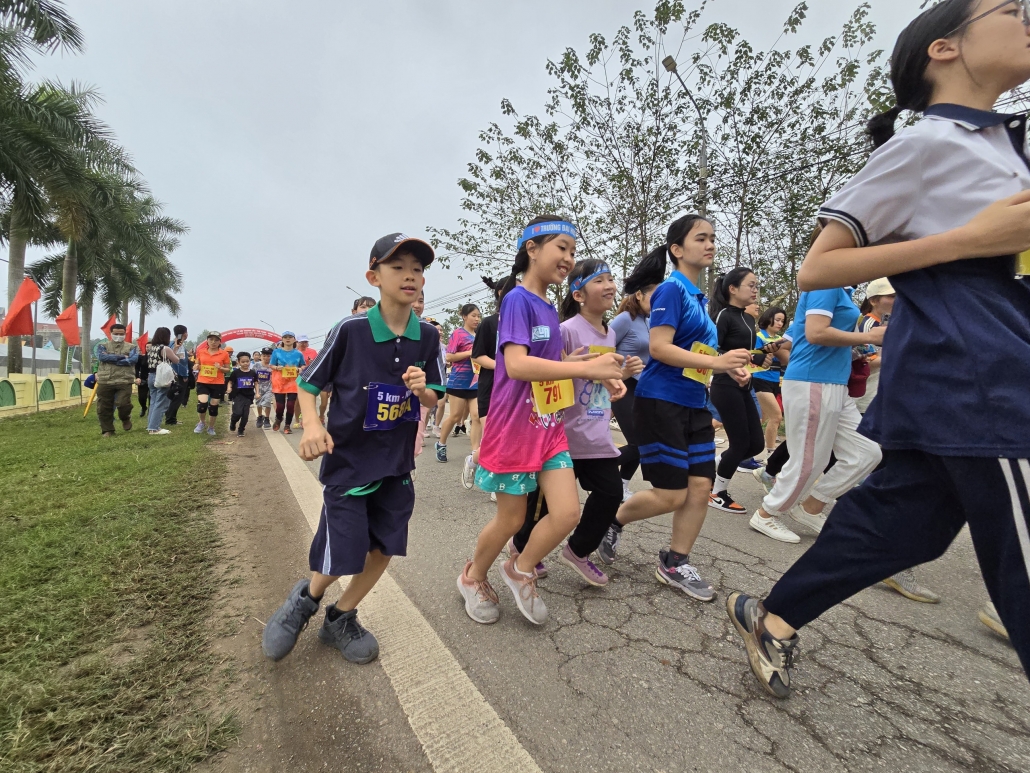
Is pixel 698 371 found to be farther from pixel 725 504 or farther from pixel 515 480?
pixel 725 504

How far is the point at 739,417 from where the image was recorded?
3645 mm

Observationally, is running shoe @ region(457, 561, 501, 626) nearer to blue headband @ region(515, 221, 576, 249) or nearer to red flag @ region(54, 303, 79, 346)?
blue headband @ region(515, 221, 576, 249)

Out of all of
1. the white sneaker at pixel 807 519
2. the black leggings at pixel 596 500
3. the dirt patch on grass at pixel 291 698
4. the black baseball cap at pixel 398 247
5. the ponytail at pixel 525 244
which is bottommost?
the dirt patch on grass at pixel 291 698

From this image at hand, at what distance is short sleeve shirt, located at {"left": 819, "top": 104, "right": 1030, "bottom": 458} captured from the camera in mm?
1104

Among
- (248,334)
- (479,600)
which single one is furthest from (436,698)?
(248,334)

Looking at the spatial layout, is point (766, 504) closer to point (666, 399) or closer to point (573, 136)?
point (666, 399)

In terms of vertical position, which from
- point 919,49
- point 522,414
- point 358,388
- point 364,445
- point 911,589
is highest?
point 919,49

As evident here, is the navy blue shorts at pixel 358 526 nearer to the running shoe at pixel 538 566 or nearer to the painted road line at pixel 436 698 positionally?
the painted road line at pixel 436 698

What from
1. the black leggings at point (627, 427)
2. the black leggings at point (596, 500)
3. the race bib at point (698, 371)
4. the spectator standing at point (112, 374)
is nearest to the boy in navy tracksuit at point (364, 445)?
the black leggings at point (596, 500)

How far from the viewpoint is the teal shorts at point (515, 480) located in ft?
6.82

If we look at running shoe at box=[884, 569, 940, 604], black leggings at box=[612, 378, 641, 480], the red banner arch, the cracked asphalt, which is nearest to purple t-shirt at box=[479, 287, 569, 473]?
the cracked asphalt

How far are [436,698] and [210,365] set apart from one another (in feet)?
27.2

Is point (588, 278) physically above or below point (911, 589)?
above

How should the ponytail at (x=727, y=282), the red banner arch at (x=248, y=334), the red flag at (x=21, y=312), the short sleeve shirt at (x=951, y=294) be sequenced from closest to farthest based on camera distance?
the short sleeve shirt at (x=951, y=294) < the ponytail at (x=727, y=282) < the red flag at (x=21, y=312) < the red banner arch at (x=248, y=334)
